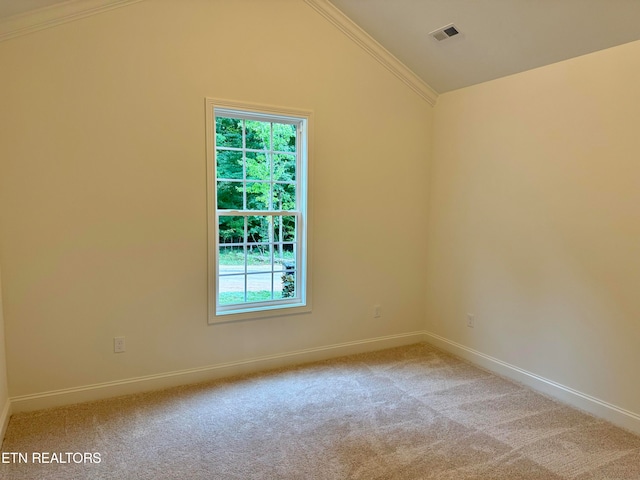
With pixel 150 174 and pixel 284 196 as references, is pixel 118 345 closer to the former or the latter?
pixel 150 174

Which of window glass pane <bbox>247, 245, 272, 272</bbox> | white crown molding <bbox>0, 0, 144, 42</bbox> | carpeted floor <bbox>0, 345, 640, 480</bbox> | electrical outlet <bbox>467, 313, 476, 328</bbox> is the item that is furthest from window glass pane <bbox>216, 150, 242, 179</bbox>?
electrical outlet <bbox>467, 313, 476, 328</bbox>

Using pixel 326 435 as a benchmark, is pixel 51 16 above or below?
above

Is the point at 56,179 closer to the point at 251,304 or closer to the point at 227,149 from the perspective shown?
the point at 227,149

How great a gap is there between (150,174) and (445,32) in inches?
94.3

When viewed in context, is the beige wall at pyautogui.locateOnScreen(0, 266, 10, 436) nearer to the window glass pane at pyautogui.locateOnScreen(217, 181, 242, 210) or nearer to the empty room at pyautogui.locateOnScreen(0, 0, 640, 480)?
the empty room at pyautogui.locateOnScreen(0, 0, 640, 480)

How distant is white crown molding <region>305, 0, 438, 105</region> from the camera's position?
3.30 meters

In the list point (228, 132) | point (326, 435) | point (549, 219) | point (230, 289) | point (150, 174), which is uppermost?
point (228, 132)

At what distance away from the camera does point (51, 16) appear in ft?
8.15

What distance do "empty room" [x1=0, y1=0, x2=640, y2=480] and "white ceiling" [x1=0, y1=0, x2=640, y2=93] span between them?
2 cm

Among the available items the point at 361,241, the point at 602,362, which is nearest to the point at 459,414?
the point at 602,362

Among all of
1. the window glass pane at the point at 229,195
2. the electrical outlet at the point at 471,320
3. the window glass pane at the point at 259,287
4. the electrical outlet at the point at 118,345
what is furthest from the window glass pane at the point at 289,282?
the electrical outlet at the point at 471,320

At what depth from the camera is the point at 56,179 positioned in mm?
2607

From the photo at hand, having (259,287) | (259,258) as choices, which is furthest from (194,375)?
(259,258)

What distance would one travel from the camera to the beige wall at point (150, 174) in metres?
2.57
